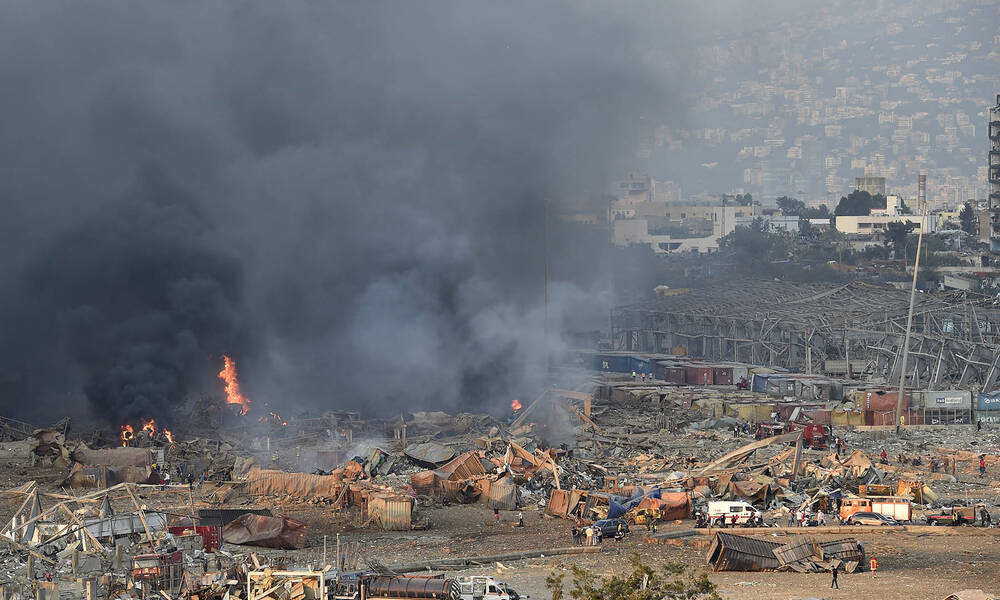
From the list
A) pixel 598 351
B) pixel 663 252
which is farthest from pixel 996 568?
pixel 663 252

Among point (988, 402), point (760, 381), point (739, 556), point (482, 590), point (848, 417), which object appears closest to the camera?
point (482, 590)

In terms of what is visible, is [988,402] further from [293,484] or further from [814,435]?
[293,484]

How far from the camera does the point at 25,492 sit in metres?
34.6

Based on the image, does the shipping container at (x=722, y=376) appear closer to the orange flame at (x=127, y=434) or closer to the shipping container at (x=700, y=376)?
the shipping container at (x=700, y=376)

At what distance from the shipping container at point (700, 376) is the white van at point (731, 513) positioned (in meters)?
37.4

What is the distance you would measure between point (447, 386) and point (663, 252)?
90.1 metres

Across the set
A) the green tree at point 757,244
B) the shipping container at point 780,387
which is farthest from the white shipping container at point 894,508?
the green tree at point 757,244

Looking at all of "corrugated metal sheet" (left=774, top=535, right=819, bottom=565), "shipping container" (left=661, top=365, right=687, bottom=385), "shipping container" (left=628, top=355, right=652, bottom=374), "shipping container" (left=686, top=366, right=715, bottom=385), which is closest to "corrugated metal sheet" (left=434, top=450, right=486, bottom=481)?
"corrugated metal sheet" (left=774, top=535, right=819, bottom=565)

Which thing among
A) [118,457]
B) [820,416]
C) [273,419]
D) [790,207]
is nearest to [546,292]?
[820,416]

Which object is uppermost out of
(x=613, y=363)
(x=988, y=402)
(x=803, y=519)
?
Answer: (x=803, y=519)

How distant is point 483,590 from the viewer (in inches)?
1009

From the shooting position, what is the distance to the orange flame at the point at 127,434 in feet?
168

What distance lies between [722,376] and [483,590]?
48649 millimetres

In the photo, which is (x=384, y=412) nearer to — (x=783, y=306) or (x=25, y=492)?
(x=25, y=492)
